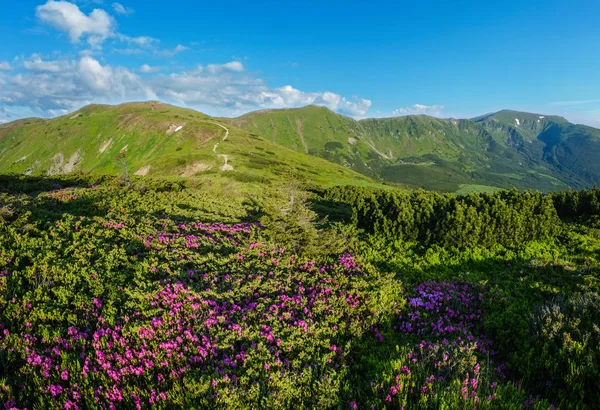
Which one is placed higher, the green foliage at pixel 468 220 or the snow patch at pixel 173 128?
the snow patch at pixel 173 128

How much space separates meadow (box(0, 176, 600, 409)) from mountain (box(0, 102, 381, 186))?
3235 inches

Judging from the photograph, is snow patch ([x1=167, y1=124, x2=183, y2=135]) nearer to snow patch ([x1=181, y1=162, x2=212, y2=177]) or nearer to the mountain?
the mountain

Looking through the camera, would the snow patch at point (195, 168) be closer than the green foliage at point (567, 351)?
No

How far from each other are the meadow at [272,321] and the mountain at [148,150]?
270 ft

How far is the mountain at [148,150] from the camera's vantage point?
345 ft

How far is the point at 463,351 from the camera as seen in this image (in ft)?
23.6

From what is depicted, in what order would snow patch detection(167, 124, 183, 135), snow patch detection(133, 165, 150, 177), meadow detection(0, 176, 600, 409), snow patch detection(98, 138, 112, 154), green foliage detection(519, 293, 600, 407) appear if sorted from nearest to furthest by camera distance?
meadow detection(0, 176, 600, 409)
green foliage detection(519, 293, 600, 407)
snow patch detection(133, 165, 150, 177)
snow patch detection(167, 124, 183, 135)
snow patch detection(98, 138, 112, 154)

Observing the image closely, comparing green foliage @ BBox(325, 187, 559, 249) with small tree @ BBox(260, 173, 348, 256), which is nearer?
small tree @ BBox(260, 173, 348, 256)

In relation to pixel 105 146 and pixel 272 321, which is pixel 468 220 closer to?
pixel 272 321

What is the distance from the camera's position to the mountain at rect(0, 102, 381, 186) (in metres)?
105

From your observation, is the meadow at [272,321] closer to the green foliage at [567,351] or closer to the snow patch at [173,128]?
the green foliage at [567,351]

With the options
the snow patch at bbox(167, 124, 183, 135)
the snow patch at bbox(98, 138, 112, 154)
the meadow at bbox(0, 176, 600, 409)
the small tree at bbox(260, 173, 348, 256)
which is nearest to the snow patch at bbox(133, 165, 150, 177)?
the snow patch at bbox(167, 124, 183, 135)

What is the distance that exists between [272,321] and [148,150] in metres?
155

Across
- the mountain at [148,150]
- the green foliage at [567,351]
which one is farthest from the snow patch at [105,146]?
the green foliage at [567,351]
